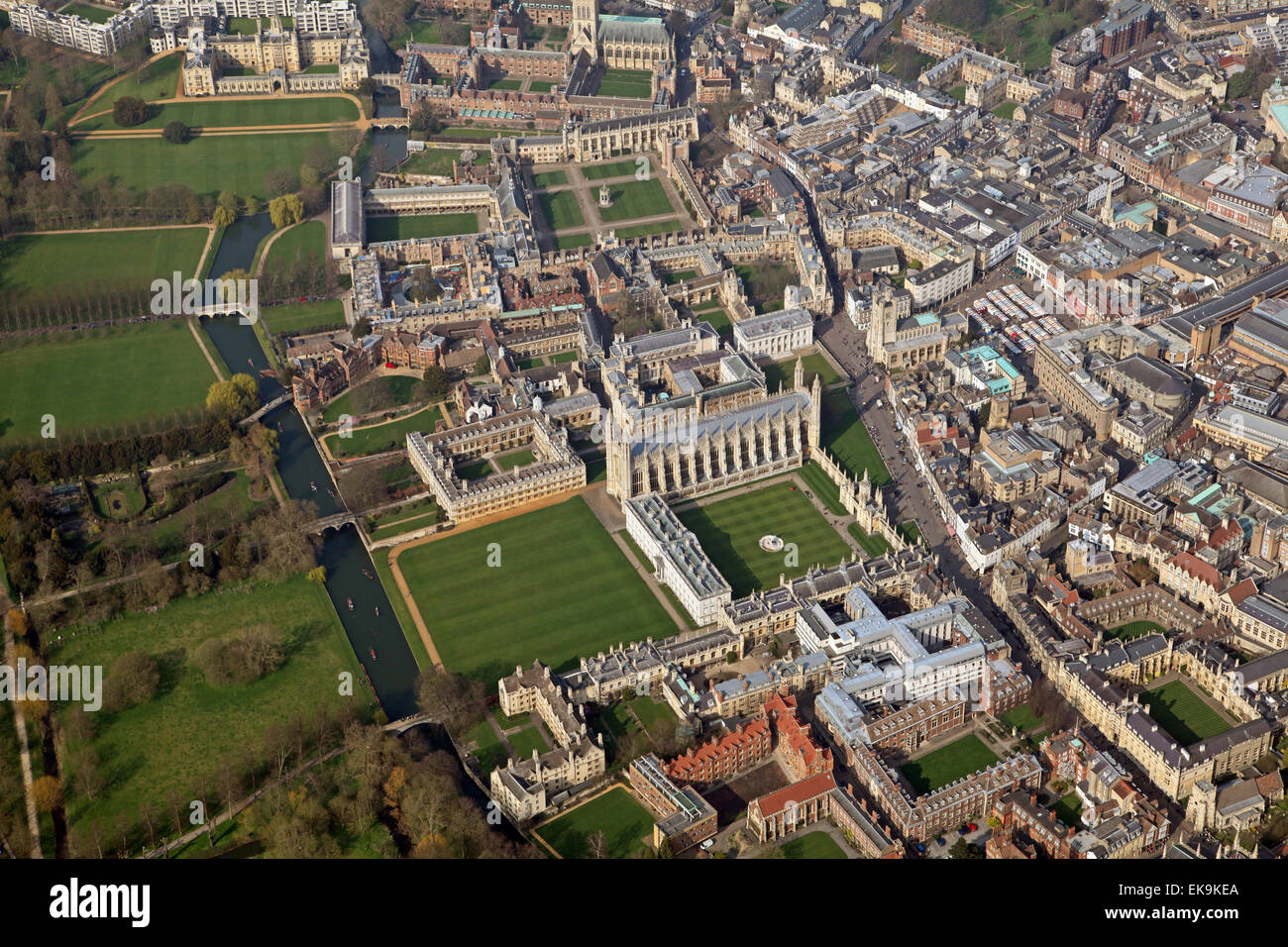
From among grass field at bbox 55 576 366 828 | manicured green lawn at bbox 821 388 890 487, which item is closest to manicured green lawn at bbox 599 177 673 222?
manicured green lawn at bbox 821 388 890 487

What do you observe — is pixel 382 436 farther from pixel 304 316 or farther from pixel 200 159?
pixel 200 159

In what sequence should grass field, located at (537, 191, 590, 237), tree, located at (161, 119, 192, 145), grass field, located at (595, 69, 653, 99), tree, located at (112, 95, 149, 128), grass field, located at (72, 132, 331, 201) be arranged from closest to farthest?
grass field, located at (537, 191, 590, 237), grass field, located at (72, 132, 331, 201), tree, located at (161, 119, 192, 145), tree, located at (112, 95, 149, 128), grass field, located at (595, 69, 653, 99)

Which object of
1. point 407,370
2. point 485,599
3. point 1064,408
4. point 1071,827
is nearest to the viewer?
point 1071,827

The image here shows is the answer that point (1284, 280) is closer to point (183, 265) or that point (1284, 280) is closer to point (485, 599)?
point (485, 599)

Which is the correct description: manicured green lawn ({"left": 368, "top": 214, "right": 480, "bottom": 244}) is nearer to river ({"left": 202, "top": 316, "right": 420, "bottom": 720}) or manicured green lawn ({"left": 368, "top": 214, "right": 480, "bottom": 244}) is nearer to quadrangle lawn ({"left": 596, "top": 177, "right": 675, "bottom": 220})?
quadrangle lawn ({"left": 596, "top": 177, "right": 675, "bottom": 220})

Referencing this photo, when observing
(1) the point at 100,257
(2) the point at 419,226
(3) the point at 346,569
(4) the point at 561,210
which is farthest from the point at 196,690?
(4) the point at 561,210

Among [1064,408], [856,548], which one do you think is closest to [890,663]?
[856,548]

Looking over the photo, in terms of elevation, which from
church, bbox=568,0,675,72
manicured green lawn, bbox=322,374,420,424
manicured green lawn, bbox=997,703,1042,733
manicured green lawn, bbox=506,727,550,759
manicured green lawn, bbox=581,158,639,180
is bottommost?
manicured green lawn, bbox=506,727,550,759
